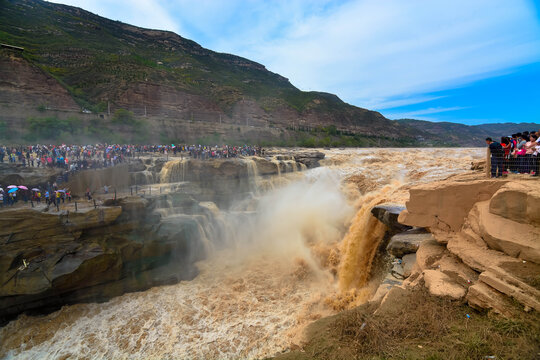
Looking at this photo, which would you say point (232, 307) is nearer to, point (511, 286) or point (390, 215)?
point (390, 215)

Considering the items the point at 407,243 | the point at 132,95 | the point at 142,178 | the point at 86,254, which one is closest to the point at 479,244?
A: the point at 407,243

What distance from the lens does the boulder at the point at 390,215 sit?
8797 mm

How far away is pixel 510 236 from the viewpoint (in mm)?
4609

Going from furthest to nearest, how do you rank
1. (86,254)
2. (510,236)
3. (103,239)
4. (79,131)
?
(79,131) < (103,239) < (86,254) < (510,236)

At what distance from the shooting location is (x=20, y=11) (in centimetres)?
5434

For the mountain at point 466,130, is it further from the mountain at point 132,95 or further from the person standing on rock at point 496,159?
the person standing on rock at point 496,159

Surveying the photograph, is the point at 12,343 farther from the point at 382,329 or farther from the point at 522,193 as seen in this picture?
the point at 522,193

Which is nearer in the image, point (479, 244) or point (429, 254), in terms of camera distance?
point (479, 244)

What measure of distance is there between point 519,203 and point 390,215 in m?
4.21

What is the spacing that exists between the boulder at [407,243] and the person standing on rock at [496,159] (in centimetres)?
229

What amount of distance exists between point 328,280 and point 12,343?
11436mm

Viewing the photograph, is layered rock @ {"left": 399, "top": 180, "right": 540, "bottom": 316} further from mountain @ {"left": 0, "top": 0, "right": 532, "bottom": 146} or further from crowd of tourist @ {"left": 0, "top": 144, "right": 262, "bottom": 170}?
mountain @ {"left": 0, "top": 0, "right": 532, "bottom": 146}

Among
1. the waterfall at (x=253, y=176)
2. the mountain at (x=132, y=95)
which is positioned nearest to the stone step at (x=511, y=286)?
the waterfall at (x=253, y=176)

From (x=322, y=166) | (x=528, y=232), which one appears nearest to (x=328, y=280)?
(x=528, y=232)
